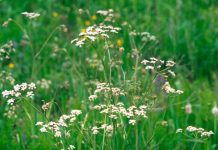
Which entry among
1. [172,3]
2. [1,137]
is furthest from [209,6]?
[1,137]

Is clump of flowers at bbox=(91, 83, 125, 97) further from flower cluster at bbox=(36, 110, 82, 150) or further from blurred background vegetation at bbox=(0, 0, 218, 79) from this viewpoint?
blurred background vegetation at bbox=(0, 0, 218, 79)

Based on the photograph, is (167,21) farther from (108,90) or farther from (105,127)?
(105,127)

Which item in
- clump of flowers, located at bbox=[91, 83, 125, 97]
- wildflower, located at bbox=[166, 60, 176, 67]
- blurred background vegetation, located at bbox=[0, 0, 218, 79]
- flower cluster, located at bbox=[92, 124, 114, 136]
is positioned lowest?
flower cluster, located at bbox=[92, 124, 114, 136]

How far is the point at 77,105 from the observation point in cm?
366

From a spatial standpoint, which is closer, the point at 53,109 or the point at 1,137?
the point at 1,137

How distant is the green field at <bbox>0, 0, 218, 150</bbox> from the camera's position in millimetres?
2693

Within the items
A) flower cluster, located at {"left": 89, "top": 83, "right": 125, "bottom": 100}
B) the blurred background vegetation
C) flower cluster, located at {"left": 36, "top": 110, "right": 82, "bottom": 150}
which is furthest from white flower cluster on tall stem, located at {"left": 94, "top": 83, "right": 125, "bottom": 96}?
the blurred background vegetation

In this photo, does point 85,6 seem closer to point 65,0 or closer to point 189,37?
point 65,0

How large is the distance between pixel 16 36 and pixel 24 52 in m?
0.18

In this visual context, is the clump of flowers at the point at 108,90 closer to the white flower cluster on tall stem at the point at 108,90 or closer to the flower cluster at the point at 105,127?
the white flower cluster on tall stem at the point at 108,90

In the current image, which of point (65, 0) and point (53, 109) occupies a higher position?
point (65, 0)

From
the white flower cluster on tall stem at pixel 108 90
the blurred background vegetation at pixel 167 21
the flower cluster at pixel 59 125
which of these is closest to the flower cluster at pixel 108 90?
the white flower cluster on tall stem at pixel 108 90

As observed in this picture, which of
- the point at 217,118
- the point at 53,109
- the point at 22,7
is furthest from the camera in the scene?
the point at 22,7

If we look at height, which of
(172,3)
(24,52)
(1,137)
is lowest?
(1,137)
